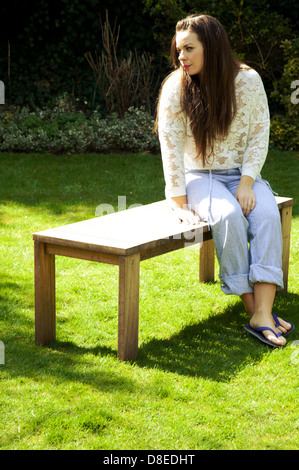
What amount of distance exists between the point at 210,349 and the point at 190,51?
1477 mm

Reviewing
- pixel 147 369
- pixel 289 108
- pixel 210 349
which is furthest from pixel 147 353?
pixel 289 108

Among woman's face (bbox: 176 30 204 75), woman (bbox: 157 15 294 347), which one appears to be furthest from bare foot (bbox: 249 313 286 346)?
woman's face (bbox: 176 30 204 75)

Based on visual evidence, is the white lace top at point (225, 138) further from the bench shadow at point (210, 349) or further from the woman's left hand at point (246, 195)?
the bench shadow at point (210, 349)

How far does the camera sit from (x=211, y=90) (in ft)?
10.9

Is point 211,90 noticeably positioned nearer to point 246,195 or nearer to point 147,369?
point 246,195

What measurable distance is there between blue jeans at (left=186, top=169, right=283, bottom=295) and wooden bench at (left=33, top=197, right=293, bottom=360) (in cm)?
11

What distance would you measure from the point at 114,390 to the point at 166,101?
1526 millimetres

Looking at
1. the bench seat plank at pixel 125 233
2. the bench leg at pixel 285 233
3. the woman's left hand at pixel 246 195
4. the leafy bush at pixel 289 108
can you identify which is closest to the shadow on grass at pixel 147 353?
the bench leg at pixel 285 233

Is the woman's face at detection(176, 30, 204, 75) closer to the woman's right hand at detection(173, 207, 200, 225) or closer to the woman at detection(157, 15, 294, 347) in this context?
the woman at detection(157, 15, 294, 347)

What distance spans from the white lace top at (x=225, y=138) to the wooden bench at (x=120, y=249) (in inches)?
12.5

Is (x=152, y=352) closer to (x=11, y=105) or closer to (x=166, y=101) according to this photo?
(x=166, y=101)

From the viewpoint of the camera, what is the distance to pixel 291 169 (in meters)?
6.95
